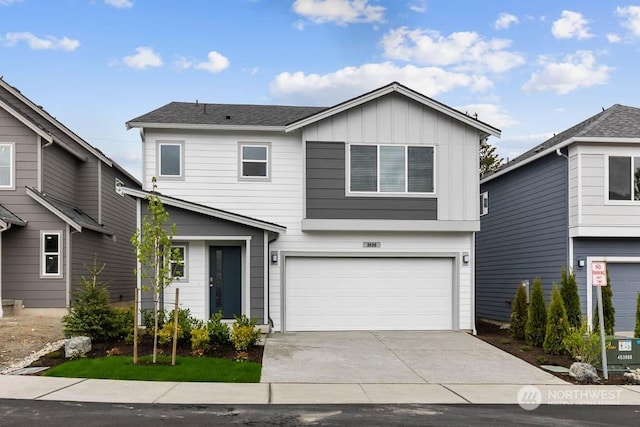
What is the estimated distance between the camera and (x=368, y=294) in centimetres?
1662

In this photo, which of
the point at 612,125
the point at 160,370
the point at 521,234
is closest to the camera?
the point at 160,370

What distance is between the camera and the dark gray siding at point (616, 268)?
A: 54.4ft

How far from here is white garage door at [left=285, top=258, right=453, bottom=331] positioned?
16.4 metres

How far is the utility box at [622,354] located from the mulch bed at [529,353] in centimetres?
21

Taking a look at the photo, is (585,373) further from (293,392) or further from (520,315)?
(293,392)

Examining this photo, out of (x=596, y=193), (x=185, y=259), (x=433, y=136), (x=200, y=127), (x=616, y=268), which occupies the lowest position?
(x=616, y=268)

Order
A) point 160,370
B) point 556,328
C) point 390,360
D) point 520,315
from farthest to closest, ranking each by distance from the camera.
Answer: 1. point 520,315
2. point 556,328
3. point 390,360
4. point 160,370

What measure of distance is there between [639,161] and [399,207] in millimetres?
6707

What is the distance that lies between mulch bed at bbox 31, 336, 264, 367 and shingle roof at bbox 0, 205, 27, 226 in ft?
15.9

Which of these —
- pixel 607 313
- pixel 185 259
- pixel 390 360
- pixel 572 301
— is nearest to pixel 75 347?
pixel 185 259

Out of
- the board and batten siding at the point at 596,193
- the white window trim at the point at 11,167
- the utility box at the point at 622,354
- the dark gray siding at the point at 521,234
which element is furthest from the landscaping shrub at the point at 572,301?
the white window trim at the point at 11,167

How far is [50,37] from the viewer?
71.6 ft

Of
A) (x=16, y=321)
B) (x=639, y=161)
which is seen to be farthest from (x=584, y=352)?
(x=16, y=321)

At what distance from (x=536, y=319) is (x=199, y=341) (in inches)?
319
